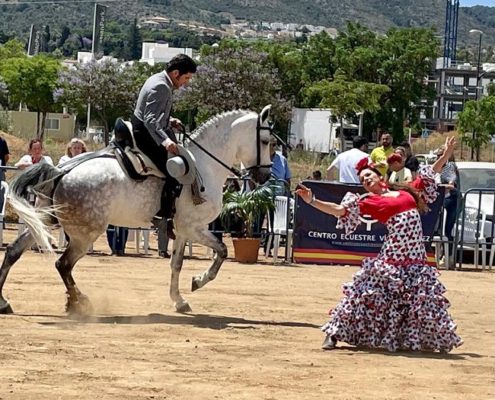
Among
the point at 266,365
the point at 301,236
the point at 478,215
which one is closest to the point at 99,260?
the point at 301,236

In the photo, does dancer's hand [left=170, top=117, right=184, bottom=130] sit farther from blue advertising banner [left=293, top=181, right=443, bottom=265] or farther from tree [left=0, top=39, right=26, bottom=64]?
tree [left=0, top=39, right=26, bottom=64]

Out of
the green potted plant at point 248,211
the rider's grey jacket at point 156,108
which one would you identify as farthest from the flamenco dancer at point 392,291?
the green potted plant at point 248,211

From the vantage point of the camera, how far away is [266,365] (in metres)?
10.1

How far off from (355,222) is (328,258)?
33.4ft

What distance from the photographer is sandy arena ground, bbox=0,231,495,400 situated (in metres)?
8.98

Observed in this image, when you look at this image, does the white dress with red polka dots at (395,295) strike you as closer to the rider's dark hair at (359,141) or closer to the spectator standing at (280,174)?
the rider's dark hair at (359,141)

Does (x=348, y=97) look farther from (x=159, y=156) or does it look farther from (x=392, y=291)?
(x=392, y=291)

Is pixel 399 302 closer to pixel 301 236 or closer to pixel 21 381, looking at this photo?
pixel 21 381

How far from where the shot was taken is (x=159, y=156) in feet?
42.7

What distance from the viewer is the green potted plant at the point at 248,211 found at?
20953 millimetres

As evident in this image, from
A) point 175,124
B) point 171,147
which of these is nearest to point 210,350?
point 171,147

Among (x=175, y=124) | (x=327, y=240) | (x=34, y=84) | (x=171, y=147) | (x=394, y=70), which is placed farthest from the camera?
(x=34, y=84)

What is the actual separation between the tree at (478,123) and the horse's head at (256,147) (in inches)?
2559

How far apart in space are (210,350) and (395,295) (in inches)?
69.2
